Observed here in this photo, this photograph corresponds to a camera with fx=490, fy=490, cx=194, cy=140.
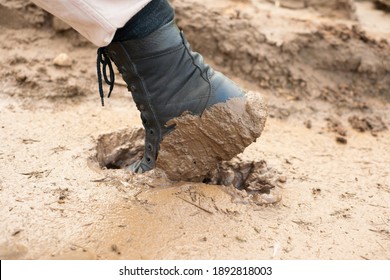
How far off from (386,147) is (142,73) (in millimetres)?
1412

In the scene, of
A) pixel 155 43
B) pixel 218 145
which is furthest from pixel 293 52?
pixel 155 43

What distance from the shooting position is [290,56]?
2.86 metres

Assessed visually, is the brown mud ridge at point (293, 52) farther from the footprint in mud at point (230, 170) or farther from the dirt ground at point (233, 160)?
the footprint in mud at point (230, 170)

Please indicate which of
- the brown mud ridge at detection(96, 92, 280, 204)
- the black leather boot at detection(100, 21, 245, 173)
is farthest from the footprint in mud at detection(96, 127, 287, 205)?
the black leather boot at detection(100, 21, 245, 173)

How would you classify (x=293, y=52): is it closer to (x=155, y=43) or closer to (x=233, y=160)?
(x=233, y=160)

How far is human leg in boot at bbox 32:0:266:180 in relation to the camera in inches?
59.9

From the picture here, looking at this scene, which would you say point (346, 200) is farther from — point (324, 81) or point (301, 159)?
point (324, 81)

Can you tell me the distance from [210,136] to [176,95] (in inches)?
7.2

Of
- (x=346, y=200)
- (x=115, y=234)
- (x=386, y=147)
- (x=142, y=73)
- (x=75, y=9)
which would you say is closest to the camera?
(x=75, y=9)

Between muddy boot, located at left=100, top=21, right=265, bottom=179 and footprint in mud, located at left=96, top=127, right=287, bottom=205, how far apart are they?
11 cm

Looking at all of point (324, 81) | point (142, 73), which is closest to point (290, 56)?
point (324, 81)

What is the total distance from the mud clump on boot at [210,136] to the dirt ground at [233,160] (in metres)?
0.07

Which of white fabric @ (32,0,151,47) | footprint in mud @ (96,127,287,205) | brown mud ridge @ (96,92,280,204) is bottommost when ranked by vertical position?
footprint in mud @ (96,127,287,205)

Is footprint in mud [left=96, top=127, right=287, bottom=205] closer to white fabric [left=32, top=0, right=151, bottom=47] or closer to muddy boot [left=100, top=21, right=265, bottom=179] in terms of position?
muddy boot [left=100, top=21, right=265, bottom=179]
